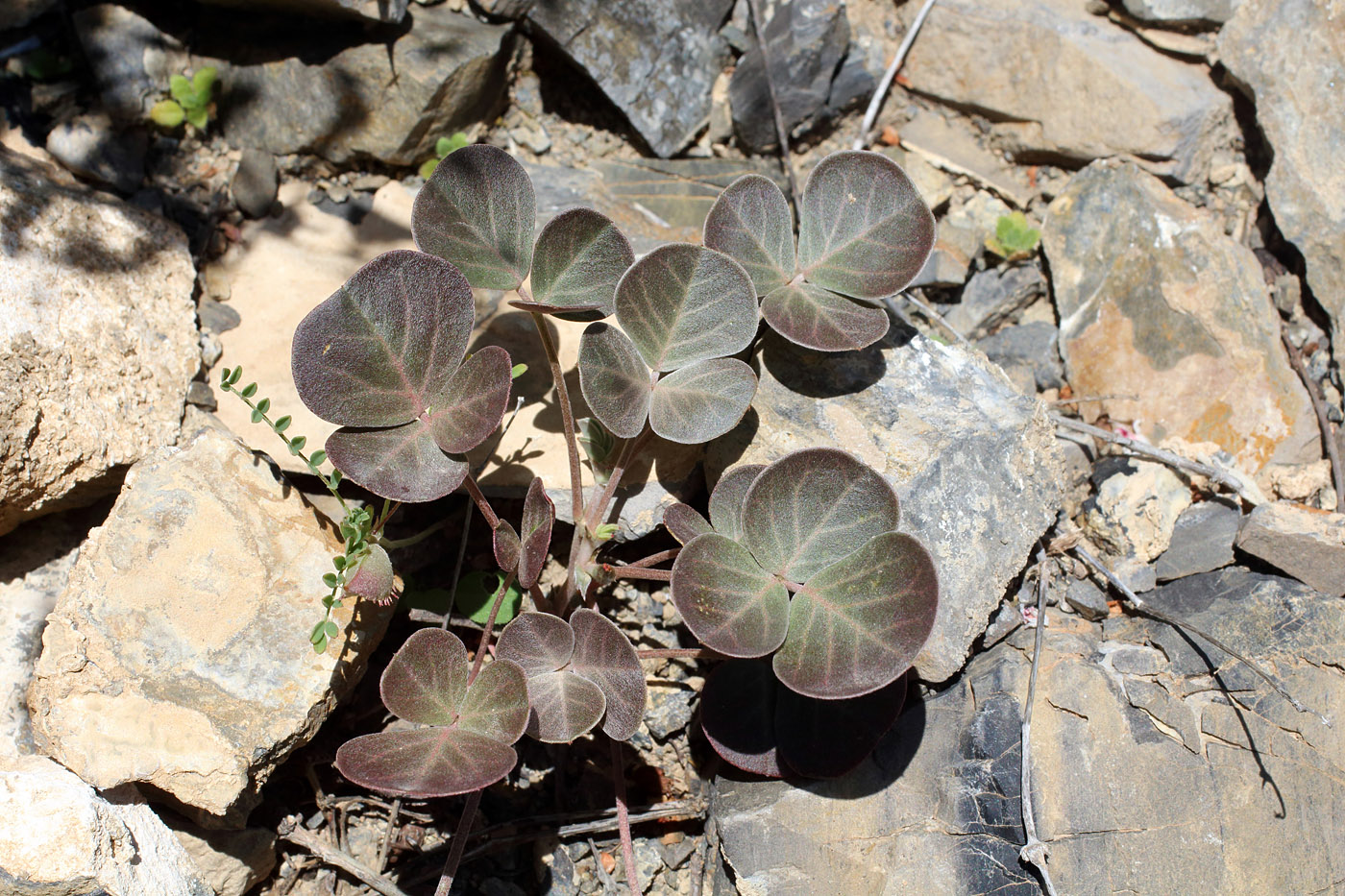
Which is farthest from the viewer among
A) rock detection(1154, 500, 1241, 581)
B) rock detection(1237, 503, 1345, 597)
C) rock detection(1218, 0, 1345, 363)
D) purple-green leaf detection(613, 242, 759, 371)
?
rock detection(1218, 0, 1345, 363)

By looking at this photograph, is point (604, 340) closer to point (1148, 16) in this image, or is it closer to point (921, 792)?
point (921, 792)

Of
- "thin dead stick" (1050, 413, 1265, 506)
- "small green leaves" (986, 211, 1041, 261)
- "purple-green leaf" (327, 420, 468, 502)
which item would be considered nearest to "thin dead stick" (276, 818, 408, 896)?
"purple-green leaf" (327, 420, 468, 502)

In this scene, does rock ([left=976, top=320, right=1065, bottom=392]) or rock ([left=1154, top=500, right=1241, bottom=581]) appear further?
rock ([left=976, top=320, right=1065, bottom=392])

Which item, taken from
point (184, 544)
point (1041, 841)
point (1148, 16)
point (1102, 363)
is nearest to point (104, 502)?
point (184, 544)

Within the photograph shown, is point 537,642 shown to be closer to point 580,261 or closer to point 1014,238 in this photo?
point 580,261

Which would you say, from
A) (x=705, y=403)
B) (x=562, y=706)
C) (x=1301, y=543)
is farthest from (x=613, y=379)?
(x=1301, y=543)

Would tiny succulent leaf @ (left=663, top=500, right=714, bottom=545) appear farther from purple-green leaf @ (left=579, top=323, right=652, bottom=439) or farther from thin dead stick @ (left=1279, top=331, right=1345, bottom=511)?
thin dead stick @ (left=1279, top=331, right=1345, bottom=511)
